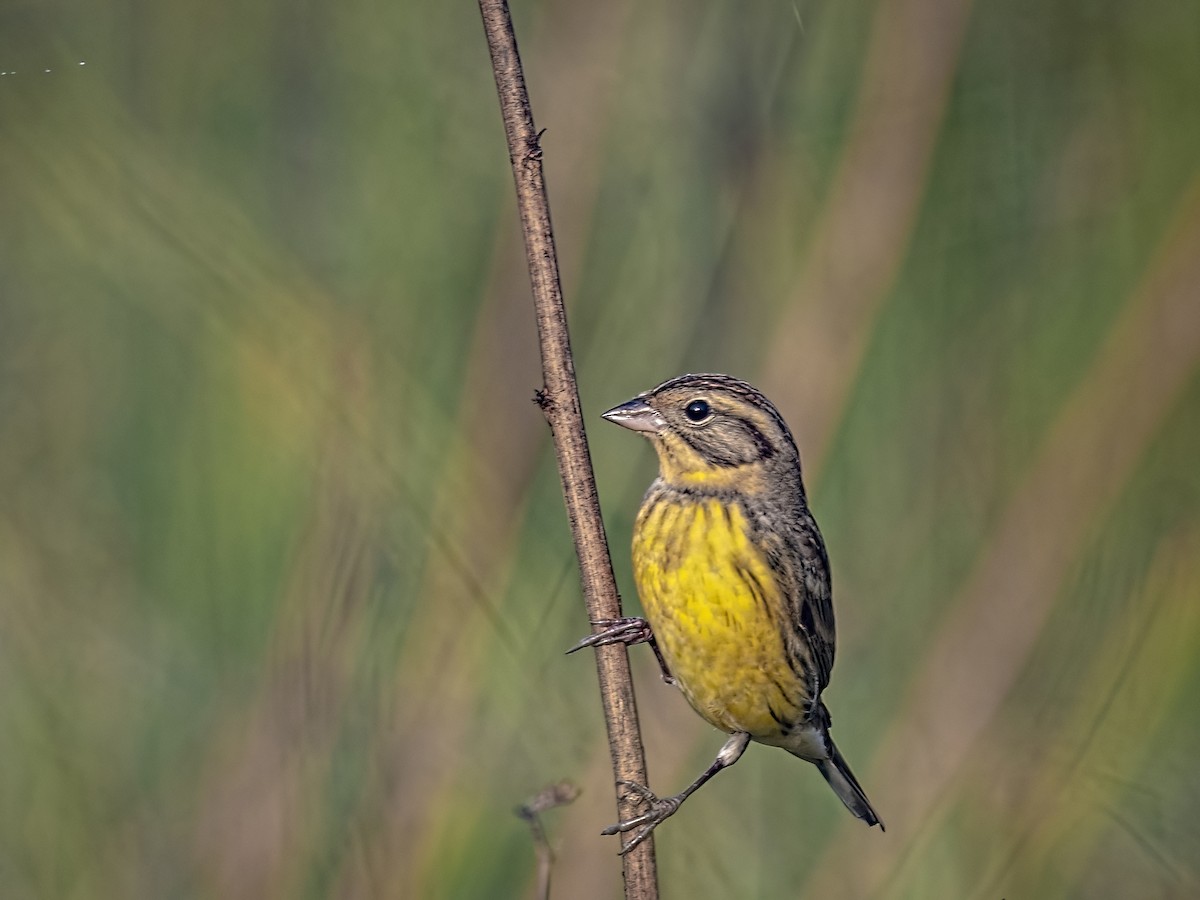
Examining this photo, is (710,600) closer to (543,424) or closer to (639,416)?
(639,416)

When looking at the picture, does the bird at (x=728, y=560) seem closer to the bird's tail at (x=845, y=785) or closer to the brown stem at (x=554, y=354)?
the bird's tail at (x=845, y=785)

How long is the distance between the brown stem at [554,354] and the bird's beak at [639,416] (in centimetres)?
95

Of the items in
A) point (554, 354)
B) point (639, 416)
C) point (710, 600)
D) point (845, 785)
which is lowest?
point (845, 785)

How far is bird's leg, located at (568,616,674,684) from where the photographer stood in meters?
1.94

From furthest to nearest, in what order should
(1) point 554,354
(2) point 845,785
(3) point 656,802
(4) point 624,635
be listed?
(2) point 845,785 < (4) point 624,635 < (3) point 656,802 < (1) point 554,354

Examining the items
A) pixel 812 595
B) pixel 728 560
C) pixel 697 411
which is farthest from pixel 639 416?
pixel 812 595

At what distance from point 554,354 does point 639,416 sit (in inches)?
41.9

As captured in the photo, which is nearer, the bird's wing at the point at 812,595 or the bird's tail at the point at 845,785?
the bird's wing at the point at 812,595

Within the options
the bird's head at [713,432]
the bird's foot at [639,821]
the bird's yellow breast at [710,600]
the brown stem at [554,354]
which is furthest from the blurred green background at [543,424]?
the brown stem at [554,354]

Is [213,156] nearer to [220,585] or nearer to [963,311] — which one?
[220,585]

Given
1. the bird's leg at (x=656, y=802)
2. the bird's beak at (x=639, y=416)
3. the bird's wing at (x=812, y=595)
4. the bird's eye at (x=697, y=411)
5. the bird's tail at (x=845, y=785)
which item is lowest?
the bird's tail at (x=845, y=785)

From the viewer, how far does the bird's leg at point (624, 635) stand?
6.35 ft

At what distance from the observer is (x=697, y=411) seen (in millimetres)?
2855

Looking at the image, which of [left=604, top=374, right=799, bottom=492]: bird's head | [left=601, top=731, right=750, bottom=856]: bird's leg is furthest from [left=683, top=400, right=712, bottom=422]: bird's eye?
[left=601, top=731, right=750, bottom=856]: bird's leg
